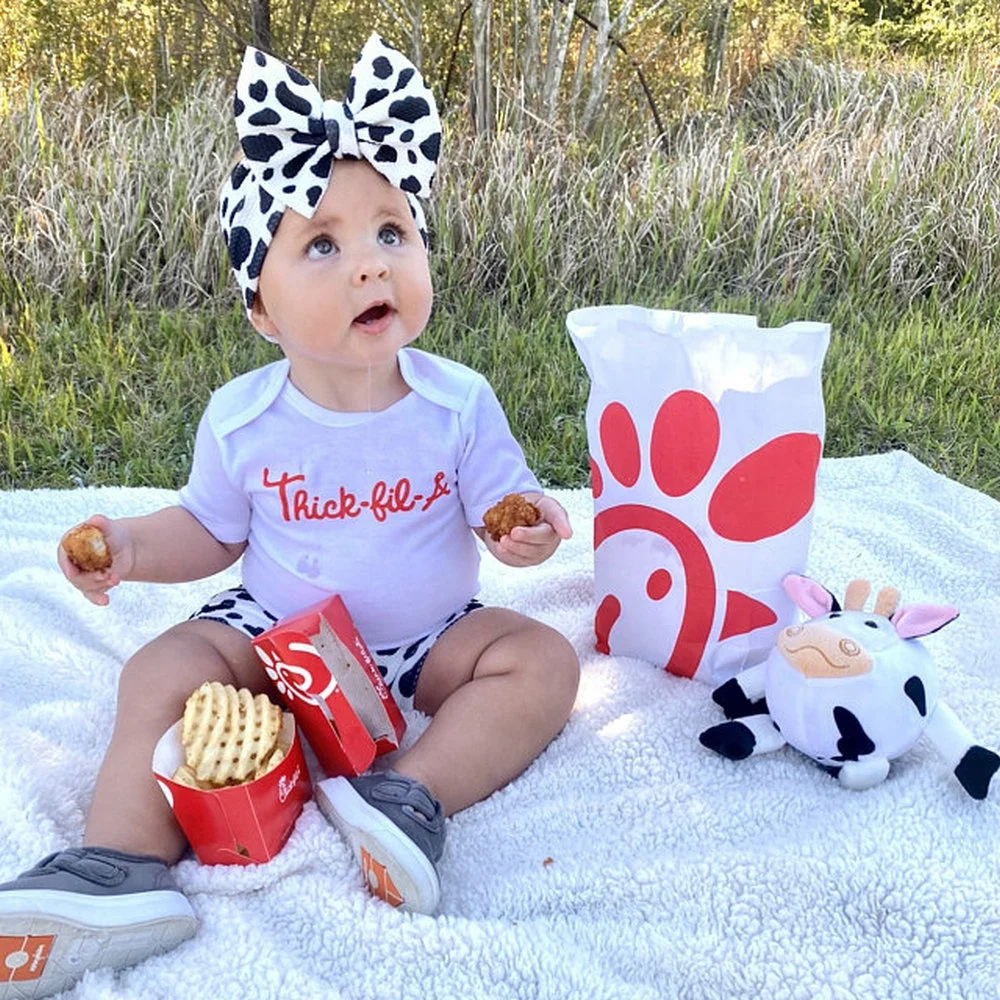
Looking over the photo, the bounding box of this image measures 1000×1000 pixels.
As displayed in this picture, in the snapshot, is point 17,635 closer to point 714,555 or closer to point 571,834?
point 571,834

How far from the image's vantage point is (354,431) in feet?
4.49

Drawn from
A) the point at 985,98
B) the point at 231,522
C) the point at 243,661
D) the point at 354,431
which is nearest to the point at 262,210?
the point at 354,431

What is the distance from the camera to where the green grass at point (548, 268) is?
2375mm

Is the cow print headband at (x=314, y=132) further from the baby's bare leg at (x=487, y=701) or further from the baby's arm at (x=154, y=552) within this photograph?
the baby's bare leg at (x=487, y=701)

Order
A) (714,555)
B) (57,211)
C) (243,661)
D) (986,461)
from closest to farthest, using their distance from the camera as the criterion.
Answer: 1. (243,661)
2. (714,555)
3. (986,461)
4. (57,211)

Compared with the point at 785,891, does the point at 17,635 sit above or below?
below

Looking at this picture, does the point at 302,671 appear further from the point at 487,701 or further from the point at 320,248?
the point at 320,248

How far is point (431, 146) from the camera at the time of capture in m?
1.28

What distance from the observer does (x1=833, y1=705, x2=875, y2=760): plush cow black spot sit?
1.28m

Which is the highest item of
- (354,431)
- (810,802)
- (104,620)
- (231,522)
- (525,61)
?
(525,61)

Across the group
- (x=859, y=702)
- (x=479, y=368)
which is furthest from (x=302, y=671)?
(x=479, y=368)

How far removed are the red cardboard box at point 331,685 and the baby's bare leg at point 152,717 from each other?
0.29ft

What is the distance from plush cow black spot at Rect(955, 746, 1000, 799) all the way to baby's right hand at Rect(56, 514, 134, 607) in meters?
0.97

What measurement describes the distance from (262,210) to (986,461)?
5.51 feet
